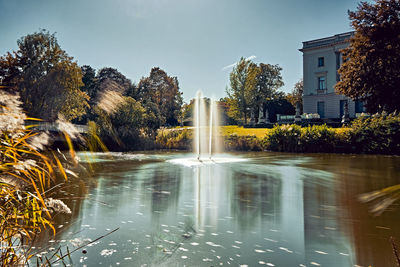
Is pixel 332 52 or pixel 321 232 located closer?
pixel 321 232

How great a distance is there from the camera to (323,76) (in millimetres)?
42375

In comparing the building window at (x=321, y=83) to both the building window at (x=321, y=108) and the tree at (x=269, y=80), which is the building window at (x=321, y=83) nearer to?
the building window at (x=321, y=108)

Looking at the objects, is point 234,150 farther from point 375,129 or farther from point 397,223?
point 397,223

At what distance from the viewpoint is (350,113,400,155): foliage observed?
64.6 feet

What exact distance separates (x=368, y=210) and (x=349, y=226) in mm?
1472

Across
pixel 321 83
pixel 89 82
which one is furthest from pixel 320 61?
pixel 89 82

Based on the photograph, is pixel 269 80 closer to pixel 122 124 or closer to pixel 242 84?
pixel 242 84

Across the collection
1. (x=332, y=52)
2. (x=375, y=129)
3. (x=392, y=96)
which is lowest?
(x=375, y=129)

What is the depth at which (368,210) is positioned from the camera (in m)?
6.60

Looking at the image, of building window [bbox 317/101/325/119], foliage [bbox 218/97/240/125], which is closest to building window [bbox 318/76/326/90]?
building window [bbox 317/101/325/119]

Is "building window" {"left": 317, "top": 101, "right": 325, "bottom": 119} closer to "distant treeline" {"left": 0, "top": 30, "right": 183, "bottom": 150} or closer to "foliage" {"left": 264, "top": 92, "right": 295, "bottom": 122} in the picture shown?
"foliage" {"left": 264, "top": 92, "right": 295, "bottom": 122}

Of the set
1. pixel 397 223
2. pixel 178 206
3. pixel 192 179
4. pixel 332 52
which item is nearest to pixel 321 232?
pixel 397 223

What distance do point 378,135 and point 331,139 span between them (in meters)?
3.12

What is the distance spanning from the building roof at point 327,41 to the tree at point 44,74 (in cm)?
3046
